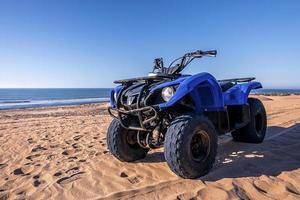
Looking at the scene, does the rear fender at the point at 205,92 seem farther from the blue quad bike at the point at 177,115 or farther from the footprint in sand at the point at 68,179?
the footprint in sand at the point at 68,179

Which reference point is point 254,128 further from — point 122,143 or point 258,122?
point 122,143

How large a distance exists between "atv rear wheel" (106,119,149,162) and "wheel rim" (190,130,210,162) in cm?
124

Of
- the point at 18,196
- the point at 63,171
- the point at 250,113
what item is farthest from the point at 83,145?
the point at 250,113

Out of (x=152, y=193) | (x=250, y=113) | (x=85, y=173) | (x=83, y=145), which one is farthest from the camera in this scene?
(x=83, y=145)

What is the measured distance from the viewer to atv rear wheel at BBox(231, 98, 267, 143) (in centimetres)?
556

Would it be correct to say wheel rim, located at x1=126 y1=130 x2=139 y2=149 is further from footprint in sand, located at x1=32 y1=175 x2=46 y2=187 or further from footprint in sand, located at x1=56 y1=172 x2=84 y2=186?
footprint in sand, located at x1=32 y1=175 x2=46 y2=187

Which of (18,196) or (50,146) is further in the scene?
(50,146)

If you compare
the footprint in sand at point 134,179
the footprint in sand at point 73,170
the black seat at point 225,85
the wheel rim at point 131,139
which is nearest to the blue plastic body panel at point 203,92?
the black seat at point 225,85

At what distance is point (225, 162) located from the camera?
4363 mm

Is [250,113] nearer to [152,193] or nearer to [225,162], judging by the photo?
[225,162]

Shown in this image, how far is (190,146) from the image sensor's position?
3.61 metres

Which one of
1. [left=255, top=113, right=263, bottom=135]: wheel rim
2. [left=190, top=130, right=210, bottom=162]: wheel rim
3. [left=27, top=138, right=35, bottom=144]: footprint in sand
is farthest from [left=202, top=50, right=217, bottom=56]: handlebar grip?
[left=27, top=138, right=35, bottom=144]: footprint in sand

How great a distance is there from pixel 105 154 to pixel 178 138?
221cm

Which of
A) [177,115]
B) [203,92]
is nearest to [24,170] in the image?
[177,115]
